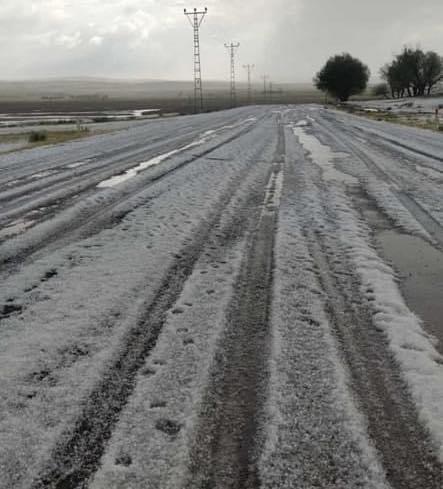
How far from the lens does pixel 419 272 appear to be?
5156mm

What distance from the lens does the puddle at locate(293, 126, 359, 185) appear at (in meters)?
10.3

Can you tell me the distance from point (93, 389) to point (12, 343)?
96 centimetres

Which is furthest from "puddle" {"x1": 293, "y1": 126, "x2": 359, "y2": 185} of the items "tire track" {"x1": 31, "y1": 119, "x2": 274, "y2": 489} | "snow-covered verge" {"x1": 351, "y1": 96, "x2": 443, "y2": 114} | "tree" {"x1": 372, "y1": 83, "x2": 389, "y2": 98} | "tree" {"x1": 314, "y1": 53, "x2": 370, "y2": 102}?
Answer: "tree" {"x1": 372, "y1": 83, "x2": 389, "y2": 98}

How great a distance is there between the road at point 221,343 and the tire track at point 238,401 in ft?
0.04

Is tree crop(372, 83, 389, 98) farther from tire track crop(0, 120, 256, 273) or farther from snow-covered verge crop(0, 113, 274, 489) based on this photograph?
snow-covered verge crop(0, 113, 274, 489)

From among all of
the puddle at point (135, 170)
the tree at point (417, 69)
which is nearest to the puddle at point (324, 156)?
the puddle at point (135, 170)

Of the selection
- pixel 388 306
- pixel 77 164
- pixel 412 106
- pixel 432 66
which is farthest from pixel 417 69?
pixel 388 306

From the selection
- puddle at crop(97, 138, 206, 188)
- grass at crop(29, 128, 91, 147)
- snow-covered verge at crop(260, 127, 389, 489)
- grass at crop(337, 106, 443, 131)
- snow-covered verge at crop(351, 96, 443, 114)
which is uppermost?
snow-covered verge at crop(351, 96, 443, 114)

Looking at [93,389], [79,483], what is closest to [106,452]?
[79,483]

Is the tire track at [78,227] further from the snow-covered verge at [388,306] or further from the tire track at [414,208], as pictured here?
the tire track at [414,208]

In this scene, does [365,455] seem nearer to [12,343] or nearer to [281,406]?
[281,406]

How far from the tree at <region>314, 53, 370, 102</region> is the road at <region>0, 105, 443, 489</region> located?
8441 cm

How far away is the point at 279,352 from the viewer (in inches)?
135

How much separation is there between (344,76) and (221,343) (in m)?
90.1
